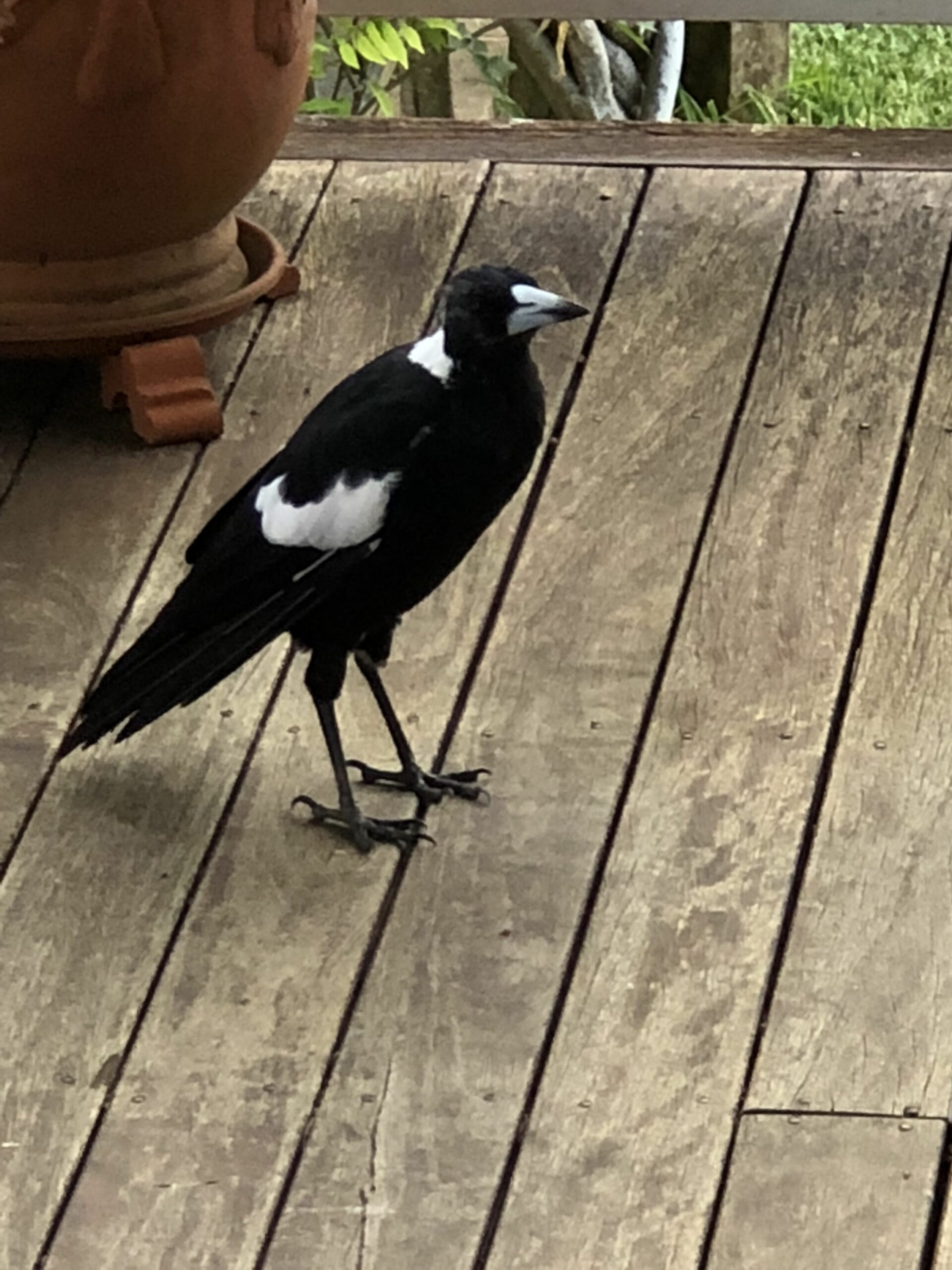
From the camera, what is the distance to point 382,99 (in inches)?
135

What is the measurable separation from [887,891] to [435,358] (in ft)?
1.81

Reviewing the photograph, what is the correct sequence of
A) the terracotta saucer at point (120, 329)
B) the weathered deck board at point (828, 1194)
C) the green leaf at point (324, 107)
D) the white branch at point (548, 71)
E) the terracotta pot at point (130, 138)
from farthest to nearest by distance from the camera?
the white branch at point (548, 71) → the green leaf at point (324, 107) → the terracotta saucer at point (120, 329) → the terracotta pot at point (130, 138) → the weathered deck board at point (828, 1194)

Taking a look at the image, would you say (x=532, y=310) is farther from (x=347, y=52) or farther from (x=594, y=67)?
(x=594, y=67)

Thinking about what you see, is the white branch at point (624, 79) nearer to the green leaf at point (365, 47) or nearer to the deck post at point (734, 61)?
the deck post at point (734, 61)

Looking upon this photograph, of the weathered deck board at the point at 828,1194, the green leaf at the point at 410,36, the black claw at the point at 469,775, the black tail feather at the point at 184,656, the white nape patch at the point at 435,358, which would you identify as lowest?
the green leaf at the point at 410,36

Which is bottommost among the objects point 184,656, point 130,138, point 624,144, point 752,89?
point 752,89

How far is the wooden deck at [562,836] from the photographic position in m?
1.65

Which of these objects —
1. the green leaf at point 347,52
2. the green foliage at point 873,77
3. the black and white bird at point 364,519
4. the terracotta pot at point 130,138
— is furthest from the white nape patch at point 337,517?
the green foliage at point 873,77

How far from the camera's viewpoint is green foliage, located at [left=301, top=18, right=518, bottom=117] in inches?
121

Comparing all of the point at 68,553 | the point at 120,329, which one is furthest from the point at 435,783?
the point at 120,329

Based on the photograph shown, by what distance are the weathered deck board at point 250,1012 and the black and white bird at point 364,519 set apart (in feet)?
0.21

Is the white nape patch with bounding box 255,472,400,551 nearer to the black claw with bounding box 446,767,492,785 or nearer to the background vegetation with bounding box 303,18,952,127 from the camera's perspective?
the black claw with bounding box 446,767,492,785

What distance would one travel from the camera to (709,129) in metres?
2.96

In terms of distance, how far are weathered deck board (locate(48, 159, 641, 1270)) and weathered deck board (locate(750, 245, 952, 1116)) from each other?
346 millimetres
